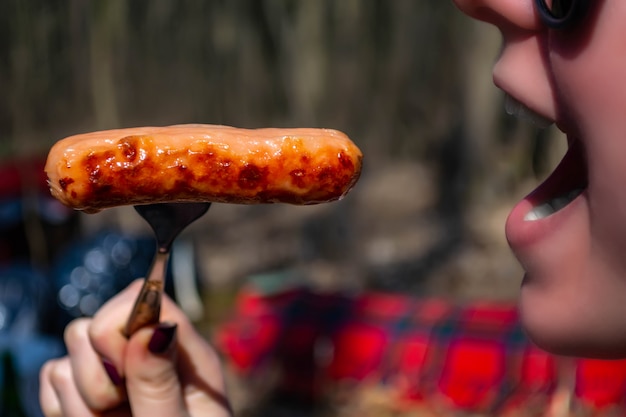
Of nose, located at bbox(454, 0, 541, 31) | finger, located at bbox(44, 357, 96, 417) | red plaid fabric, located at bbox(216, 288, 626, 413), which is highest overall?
nose, located at bbox(454, 0, 541, 31)

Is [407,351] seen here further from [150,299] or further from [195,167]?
[195,167]

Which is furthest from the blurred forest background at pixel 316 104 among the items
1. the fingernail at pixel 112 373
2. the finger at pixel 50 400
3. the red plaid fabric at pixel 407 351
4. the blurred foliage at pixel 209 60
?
the fingernail at pixel 112 373

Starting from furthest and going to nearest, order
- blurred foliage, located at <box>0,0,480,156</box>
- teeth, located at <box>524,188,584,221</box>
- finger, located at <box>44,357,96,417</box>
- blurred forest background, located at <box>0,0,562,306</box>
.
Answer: blurred forest background, located at <box>0,0,562,306</box>, blurred foliage, located at <box>0,0,480,156</box>, finger, located at <box>44,357,96,417</box>, teeth, located at <box>524,188,584,221</box>

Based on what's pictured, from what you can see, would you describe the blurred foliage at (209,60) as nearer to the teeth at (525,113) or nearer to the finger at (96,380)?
the finger at (96,380)

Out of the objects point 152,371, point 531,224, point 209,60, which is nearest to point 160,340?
point 152,371

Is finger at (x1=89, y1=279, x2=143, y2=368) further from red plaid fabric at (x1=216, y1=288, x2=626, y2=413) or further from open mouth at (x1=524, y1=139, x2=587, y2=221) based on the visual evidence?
red plaid fabric at (x1=216, y1=288, x2=626, y2=413)

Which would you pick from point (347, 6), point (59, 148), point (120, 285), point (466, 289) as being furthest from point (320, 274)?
point (59, 148)

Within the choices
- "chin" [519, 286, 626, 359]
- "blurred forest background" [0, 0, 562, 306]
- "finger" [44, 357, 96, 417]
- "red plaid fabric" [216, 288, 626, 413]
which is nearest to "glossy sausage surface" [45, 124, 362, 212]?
"chin" [519, 286, 626, 359]

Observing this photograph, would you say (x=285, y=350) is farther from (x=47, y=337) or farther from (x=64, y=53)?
(x=64, y=53)

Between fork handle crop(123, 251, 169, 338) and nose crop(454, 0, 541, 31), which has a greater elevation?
nose crop(454, 0, 541, 31)
